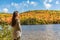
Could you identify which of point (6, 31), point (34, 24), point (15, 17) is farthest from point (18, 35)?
point (34, 24)

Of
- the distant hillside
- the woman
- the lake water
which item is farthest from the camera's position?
the distant hillside

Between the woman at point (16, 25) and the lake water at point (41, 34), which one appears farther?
the lake water at point (41, 34)

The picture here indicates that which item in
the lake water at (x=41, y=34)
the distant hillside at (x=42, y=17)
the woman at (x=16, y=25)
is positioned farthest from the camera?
the distant hillside at (x=42, y=17)

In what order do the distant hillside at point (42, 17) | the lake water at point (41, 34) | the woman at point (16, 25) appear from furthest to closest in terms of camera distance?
the distant hillside at point (42, 17) → the lake water at point (41, 34) → the woman at point (16, 25)

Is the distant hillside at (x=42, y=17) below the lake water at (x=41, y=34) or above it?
above

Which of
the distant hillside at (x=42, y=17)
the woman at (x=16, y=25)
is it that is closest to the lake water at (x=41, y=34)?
the distant hillside at (x=42, y=17)

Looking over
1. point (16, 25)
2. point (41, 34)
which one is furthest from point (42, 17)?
point (16, 25)

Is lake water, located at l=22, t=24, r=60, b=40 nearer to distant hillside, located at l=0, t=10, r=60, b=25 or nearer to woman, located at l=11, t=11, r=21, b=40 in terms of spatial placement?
distant hillside, located at l=0, t=10, r=60, b=25

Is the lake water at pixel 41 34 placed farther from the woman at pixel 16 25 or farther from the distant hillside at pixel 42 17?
the woman at pixel 16 25

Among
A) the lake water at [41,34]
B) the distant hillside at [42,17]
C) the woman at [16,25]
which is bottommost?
the lake water at [41,34]

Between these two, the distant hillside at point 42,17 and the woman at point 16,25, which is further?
the distant hillside at point 42,17

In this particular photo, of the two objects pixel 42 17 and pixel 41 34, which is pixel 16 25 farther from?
pixel 42 17

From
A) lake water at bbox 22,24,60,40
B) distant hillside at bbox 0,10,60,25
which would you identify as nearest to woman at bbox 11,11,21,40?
lake water at bbox 22,24,60,40

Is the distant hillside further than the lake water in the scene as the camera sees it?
Yes
